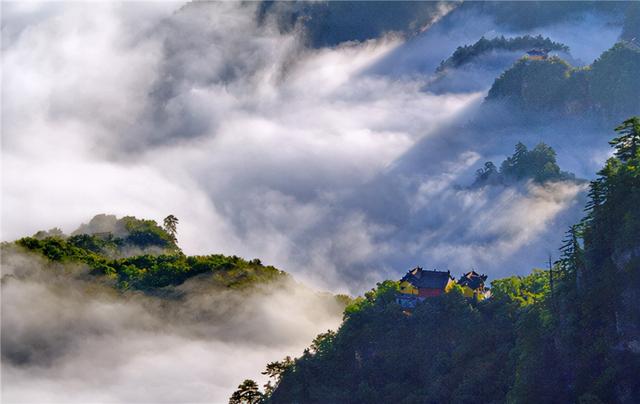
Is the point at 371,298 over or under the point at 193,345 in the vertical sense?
under

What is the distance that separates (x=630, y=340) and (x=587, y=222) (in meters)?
13.6

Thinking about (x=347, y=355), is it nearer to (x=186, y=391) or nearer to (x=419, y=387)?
(x=419, y=387)

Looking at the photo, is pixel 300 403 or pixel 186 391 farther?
pixel 186 391

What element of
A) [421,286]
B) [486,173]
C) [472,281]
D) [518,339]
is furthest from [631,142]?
[486,173]

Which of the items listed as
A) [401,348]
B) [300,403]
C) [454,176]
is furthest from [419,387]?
[454,176]

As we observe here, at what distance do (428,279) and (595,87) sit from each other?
345 feet

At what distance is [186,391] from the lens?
445 feet

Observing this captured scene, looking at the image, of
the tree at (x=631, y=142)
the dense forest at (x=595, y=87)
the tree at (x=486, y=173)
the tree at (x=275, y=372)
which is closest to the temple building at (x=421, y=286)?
the tree at (x=275, y=372)

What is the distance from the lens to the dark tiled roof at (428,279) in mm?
98438

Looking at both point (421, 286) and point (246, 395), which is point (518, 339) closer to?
point (421, 286)

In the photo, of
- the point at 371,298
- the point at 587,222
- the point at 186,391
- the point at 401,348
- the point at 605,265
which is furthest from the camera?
the point at 186,391

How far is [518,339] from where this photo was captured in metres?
81.2

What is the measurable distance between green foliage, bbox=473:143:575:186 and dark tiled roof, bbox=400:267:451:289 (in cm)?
7072

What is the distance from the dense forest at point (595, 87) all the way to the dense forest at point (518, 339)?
101170mm
